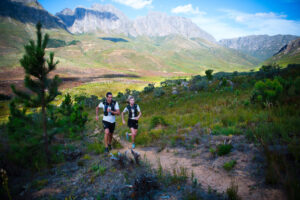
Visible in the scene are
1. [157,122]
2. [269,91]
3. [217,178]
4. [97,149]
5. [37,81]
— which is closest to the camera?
[217,178]

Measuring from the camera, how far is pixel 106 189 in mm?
4156

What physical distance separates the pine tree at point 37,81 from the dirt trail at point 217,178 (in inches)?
162

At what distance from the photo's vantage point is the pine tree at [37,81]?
16.3ft

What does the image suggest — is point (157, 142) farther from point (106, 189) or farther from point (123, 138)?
point (106, 189)

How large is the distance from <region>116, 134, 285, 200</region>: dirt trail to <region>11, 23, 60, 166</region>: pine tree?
4.12 m

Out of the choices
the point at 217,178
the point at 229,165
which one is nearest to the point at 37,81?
the point at 217,178

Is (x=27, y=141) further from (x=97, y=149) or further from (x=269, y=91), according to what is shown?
(x=269, y=91)

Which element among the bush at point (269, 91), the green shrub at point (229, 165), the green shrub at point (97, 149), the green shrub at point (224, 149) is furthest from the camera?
the bush at point (269, 91)

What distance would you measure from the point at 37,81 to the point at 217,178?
20.5 ft

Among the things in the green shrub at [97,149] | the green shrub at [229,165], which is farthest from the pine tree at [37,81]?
the green shrub at [229,165]

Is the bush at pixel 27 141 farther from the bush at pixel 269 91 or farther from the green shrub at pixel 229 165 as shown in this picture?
the bush at pixel 269 91

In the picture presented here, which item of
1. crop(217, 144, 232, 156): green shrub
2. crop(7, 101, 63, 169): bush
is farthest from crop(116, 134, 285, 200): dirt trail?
crop(7, 101, 63, 169): bush

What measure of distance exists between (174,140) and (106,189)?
3897 mm

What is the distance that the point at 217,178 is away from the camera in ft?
13.3
